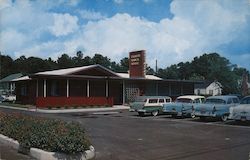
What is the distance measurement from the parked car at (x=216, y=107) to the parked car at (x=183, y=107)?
A: 1414 mm

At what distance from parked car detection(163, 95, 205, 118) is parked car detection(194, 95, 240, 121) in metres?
1.41

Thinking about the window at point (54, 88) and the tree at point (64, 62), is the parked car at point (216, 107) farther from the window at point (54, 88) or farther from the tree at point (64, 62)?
the tree at point (64, 62)

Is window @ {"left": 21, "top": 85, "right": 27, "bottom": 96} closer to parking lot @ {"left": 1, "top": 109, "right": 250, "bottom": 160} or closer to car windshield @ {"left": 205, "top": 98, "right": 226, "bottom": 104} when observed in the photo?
car windshield @ {"left": 205, "top": 98, "right": 226, "bottom": 104}

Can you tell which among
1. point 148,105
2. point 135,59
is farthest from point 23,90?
point 148,105

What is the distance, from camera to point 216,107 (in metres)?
20.3

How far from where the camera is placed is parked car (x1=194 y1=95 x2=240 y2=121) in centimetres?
2027

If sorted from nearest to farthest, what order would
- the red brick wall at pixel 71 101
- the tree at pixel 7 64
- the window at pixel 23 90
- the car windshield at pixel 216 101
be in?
the car windshield at pixel 216 101 < the red brick wall at pixel 71 101 < the window at pixel 23 90 < the tree at pixel 7 64

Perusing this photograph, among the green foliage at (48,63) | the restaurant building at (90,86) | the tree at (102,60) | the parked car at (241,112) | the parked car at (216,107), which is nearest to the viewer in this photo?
the parked car at (241,112)

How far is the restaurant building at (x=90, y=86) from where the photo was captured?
34219mm

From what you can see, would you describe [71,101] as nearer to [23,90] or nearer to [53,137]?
[23,90]

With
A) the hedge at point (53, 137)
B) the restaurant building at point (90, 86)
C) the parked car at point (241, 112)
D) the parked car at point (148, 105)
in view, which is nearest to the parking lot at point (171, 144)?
the hedge at point (53, 137)

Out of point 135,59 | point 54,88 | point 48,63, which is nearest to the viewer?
point 54,88

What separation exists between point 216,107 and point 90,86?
20.4m

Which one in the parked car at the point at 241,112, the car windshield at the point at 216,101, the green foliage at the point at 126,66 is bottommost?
the parked car at the point at 241,112
